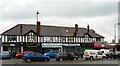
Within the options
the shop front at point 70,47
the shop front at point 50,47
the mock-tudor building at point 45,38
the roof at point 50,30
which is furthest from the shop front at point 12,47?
the shop front at point 70,47

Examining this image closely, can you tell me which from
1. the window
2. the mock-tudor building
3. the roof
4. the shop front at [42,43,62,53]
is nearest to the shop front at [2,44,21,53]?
the mock-tudor building

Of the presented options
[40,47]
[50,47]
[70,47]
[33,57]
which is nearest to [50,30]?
[50,47]

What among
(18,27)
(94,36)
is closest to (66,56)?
(18,27)

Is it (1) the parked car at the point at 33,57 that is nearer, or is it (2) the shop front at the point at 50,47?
(1) the parked car at the point at 33,57

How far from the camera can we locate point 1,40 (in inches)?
2376

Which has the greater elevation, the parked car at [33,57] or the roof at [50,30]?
the roof at [50,30]

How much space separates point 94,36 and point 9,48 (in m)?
24.5

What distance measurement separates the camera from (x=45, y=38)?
211 ft

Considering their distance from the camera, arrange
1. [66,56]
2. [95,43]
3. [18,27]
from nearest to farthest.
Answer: [66,56] < [18,27] < [95,43]

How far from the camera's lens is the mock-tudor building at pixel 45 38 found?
200 ft

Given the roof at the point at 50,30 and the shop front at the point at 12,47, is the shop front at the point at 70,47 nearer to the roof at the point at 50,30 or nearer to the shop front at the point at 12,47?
the roof at the point at 50,30

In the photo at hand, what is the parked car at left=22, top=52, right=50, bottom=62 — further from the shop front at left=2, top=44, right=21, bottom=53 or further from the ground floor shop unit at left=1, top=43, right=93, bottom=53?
the shop front at left=2, top=44, right=21, bottom=53

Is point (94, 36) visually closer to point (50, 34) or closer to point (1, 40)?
point (50, 34)

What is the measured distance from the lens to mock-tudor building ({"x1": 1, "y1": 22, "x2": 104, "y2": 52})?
200 ft
